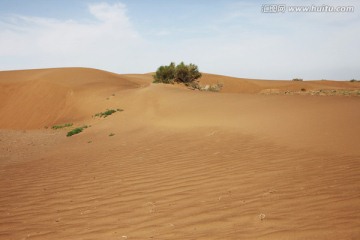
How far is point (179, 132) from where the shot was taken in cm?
954

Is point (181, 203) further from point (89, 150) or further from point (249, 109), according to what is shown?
point (249, 109)

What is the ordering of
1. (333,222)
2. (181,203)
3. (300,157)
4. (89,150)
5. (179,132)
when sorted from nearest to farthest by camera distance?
(333,222), (181,203), (300,157), (89,150), (179,132)

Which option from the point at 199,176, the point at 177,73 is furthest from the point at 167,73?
the point at 199,176

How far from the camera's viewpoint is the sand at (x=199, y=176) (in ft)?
10.7

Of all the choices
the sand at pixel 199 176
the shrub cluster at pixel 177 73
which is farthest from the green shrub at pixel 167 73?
the sand at pixel 199 176

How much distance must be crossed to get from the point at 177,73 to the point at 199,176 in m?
20.9

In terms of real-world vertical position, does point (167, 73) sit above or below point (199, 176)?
above

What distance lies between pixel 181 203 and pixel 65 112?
1720 centimetres

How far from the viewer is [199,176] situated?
508 cm

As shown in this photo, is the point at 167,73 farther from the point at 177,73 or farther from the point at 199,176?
the point at 199,176

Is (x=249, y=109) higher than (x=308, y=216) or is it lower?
higher

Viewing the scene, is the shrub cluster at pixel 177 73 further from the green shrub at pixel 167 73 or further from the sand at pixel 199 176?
the sand at pixel 199 176

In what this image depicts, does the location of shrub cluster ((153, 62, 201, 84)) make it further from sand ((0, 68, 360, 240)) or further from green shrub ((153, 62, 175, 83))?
sand ((0, 68, 360, 240))

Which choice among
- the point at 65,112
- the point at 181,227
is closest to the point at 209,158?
the point at 181,227
